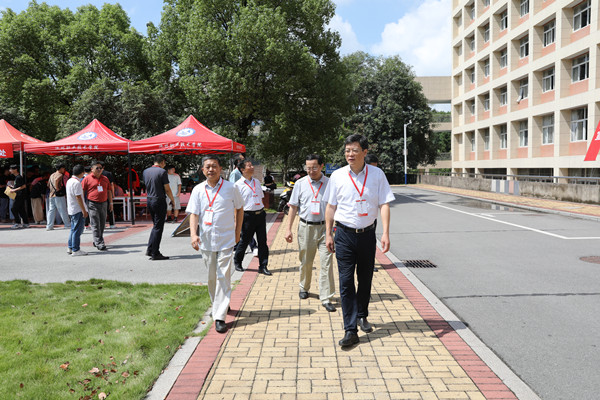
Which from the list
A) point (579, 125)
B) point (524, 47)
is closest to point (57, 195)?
point (579, 125)

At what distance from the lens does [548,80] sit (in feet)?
99.5

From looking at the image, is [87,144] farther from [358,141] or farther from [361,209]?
[361,209]

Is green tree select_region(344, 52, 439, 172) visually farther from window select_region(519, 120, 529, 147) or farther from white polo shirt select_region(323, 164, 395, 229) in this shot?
white polo shirt select_region(323, 164, 395, 229)

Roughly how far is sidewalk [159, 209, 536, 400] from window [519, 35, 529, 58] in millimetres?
32783

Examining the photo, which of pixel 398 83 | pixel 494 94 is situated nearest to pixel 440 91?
pixel 398 83

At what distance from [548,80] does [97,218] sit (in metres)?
29.6

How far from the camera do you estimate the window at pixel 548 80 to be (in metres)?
29.9

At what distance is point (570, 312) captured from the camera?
550 cm

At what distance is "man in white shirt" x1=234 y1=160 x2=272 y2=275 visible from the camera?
7.64 metres

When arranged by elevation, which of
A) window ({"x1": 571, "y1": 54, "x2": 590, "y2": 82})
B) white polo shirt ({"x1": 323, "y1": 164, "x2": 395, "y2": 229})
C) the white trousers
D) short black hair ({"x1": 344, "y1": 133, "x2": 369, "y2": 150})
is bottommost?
the white trousers

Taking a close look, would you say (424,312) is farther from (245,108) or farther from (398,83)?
(398,83)

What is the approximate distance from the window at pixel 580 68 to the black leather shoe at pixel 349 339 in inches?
1070

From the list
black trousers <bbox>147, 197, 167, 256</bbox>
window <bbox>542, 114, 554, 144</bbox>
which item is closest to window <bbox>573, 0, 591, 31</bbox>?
window <bbox>542, 114, 554, 144</bbox>

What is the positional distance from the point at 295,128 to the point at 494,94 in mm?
22021
